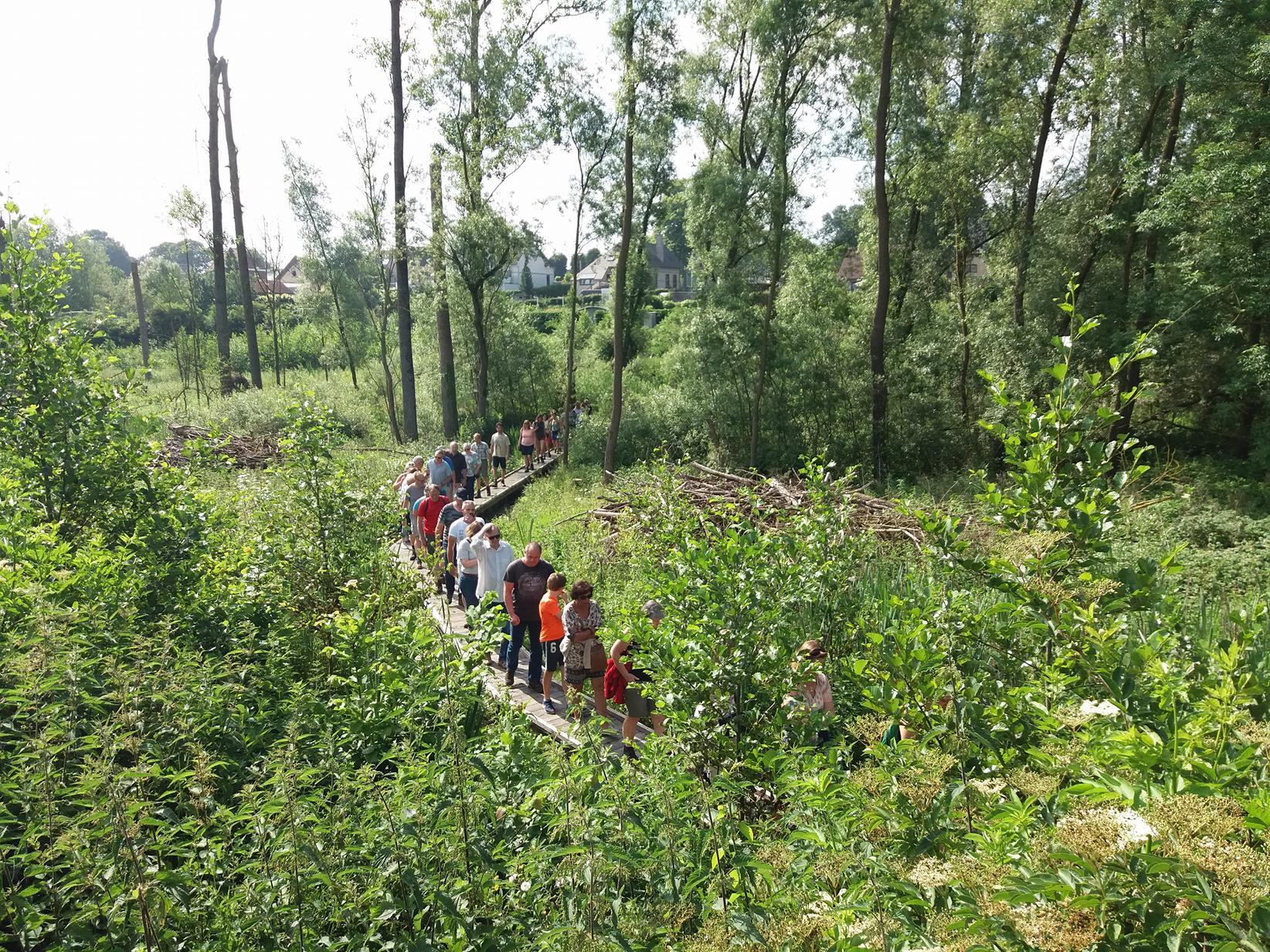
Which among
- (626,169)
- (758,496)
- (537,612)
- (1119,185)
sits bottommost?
(537,612)

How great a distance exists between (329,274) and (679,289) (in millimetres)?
46605

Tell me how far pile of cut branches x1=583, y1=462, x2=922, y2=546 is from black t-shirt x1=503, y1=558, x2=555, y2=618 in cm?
261

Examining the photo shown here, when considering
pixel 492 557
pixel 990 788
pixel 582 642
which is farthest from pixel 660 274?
pixel 990 788

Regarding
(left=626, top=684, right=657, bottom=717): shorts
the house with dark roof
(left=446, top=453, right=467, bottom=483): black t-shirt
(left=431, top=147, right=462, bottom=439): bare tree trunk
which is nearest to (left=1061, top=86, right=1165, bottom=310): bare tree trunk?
(left=446, top=453, right=467, bottom=483): black t-shirt

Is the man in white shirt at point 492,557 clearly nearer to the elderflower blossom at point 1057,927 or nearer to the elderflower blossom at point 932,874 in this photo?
the elderflower blossom at point 932,874

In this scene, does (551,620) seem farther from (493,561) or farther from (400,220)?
(400,220)

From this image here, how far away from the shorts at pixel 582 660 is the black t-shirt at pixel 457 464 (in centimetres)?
716

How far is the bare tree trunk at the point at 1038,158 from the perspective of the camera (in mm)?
15336

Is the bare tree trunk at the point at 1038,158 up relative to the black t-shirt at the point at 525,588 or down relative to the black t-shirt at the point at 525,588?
up

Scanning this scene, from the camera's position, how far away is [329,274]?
29625 millimetres

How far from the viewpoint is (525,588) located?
7.59 metres

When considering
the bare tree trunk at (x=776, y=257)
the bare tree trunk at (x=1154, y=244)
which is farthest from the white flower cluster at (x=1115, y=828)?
the bare tree trunk at (x=776, y=257)

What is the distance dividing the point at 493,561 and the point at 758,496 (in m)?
3.65

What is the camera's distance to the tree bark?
1902cm
